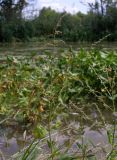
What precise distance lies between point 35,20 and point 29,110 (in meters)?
30.0

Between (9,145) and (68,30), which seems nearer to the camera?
(9,145)

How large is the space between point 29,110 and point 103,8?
112ft

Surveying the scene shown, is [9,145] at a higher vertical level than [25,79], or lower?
lower

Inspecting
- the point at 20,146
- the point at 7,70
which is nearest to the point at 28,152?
the point at 20,146

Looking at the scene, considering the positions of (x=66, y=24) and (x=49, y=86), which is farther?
(x=66, y=24)

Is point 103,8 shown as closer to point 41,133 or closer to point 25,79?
point 25,79

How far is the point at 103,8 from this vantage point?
3622cm

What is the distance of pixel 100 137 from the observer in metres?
2.79

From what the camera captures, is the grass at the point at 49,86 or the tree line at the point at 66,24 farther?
the tree line at the point at 66,24

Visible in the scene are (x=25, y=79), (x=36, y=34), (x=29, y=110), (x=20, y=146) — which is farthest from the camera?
(x=36, y=34)

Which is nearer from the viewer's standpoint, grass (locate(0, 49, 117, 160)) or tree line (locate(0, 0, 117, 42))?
grass (locate(0, 49, 117, 160))

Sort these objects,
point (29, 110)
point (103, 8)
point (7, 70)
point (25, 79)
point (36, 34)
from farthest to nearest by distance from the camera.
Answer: point (103, 8)
point (36, 34)
point (7, 70)
point (25, 79)
point (29, 110)

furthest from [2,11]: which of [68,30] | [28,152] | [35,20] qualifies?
[28,152]

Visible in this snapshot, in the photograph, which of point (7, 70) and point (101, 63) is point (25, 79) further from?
point (101, 63)
